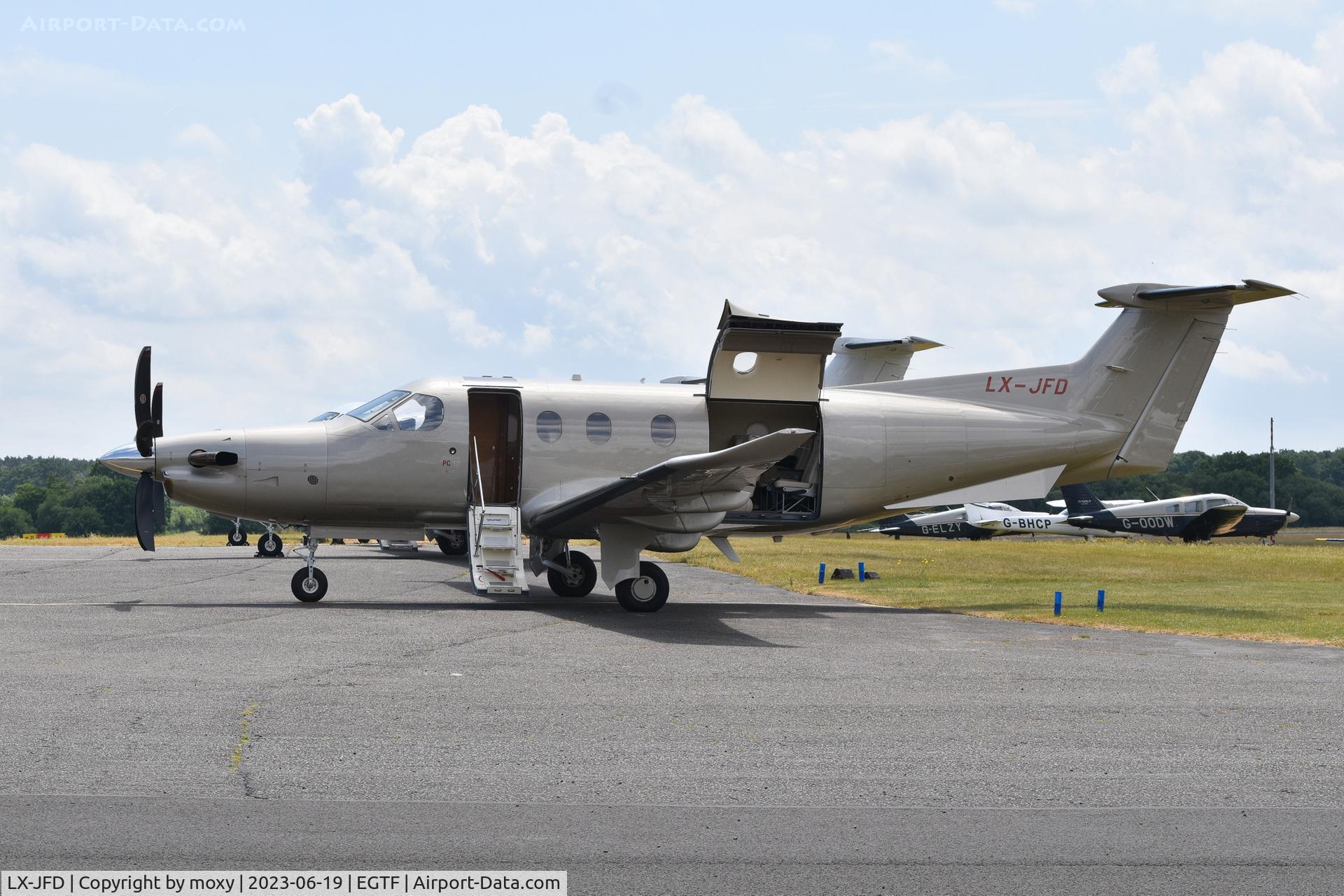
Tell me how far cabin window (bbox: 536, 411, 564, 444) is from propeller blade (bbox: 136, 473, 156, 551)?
5.84m

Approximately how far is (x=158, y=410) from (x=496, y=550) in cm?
580

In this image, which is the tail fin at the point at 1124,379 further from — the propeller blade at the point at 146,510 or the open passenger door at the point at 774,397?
the propeller blade at the point at 146,510

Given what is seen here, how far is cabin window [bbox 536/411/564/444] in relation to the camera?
19266mm

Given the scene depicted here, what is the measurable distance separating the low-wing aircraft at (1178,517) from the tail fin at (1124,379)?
34375 mm

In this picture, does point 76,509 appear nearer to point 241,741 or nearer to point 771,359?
point 771,359

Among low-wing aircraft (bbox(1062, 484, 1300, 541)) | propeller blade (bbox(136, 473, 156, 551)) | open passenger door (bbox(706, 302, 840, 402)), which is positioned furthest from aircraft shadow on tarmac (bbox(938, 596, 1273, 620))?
low-wing aircraft (bbox(1062, 484, 1300, 541))

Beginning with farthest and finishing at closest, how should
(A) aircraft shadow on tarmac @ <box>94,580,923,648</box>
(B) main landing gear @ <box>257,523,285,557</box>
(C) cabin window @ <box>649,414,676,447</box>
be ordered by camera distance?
(B) main landing gear @ <box>257,523,285,557</box>, (C) cabin window @ <box>649,414,676,447</box>, (A) aircraft shadow on tarmac @ <box>94,580,923,648</box>

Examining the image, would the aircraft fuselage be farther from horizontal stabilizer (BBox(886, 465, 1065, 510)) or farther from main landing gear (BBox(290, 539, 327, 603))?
main landing gear (BBox(290, 539, 327, 603))

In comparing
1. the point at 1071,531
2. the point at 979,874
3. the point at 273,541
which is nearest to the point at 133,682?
the point at 979,874

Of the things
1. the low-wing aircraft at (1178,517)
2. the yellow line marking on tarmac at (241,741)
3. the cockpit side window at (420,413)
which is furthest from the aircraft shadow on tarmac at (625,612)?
the low-wing aircraft at (1178,517)

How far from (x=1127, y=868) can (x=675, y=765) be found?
294cm

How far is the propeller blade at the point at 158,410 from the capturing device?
721 inches

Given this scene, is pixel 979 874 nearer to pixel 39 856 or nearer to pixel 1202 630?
pixel 39 856

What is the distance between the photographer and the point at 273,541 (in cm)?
3581
